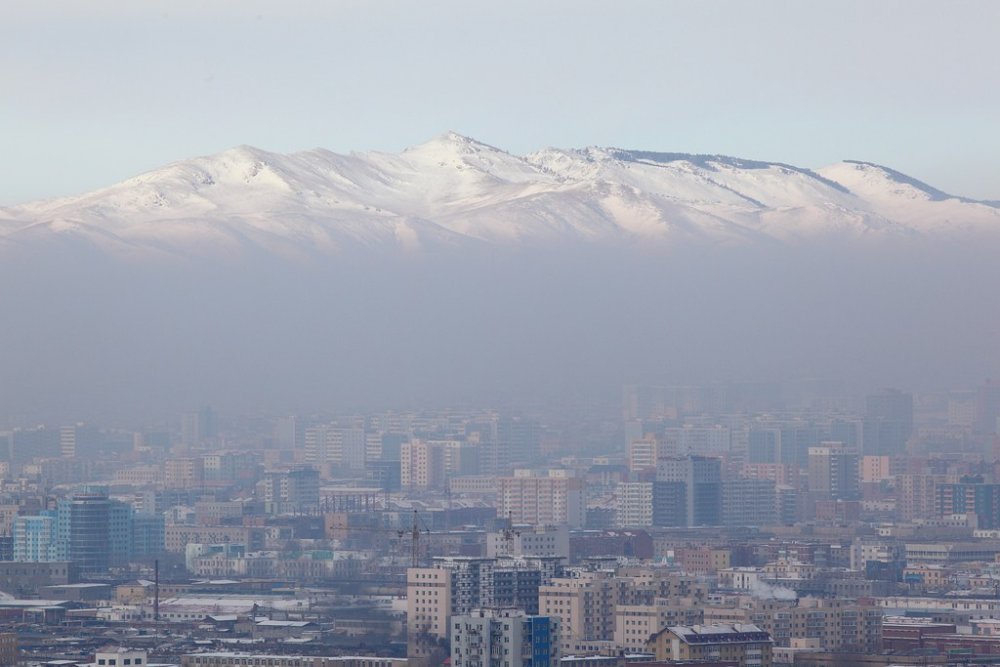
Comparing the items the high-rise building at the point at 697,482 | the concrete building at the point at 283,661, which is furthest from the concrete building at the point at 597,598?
the high-rise building at the point at 697,482

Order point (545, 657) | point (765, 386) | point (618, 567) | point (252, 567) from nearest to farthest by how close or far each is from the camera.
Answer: point (545, 657) < point (618, 567) < point (252, 567) < point (765, 386)

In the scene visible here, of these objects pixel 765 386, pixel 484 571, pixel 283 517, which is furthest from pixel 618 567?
pixel 765 386

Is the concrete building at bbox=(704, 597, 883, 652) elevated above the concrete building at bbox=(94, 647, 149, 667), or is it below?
above

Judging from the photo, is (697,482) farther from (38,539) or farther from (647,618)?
(647,618)

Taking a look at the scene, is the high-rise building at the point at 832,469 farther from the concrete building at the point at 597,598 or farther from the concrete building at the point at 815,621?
the concrete building at the point at 815,621

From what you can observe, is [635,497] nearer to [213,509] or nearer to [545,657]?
[213,509]

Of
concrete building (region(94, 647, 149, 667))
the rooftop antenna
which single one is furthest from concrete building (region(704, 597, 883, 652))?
the rooftop antenna

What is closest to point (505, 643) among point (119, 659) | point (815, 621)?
point (119, 659)

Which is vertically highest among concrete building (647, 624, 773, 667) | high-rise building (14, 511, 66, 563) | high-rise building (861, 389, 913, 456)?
high-rise building (861, 389, 913, 456)

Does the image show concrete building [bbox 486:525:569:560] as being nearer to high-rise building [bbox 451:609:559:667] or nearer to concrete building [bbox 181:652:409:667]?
concrete building [bbox 181:652:409:667]
